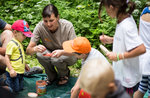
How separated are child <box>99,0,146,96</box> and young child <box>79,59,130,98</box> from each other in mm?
611

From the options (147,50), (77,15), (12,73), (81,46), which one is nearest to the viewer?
(81,46)

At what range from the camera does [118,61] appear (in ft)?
6.56

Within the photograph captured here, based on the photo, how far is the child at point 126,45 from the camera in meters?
1.80

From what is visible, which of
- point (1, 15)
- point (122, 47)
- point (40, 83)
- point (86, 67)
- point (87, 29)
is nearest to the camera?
point (86, 67)

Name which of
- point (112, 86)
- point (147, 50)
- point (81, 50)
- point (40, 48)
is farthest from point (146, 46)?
point (40, 48)

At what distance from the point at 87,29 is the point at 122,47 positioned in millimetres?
3156

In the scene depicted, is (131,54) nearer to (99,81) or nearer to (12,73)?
(99,81)

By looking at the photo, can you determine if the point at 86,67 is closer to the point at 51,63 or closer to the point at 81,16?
the point at 51,63

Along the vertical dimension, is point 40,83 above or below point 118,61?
below

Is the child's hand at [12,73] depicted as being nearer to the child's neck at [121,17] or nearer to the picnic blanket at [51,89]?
the picnic blanket at [51,89]

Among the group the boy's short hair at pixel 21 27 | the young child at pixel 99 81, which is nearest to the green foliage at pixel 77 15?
the boy's short hair at pixel 21 27

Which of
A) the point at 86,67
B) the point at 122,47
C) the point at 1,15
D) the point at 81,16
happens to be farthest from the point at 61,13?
the point at 86,67

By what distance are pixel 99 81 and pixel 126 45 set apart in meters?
0.75

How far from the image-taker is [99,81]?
47.0 inches
